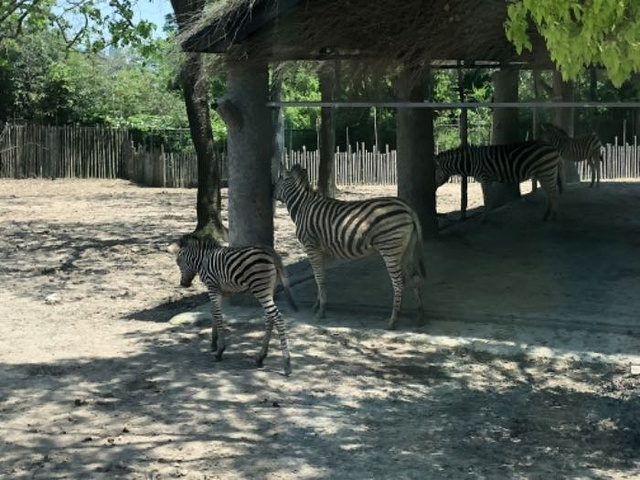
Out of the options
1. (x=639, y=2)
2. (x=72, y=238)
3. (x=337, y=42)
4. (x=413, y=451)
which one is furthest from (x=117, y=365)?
(x=72, y=238)

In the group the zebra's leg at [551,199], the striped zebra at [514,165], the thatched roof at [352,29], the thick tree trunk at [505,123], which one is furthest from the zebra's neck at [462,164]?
the thatched roof at [352,29]

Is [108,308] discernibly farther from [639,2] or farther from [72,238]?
[639,2]

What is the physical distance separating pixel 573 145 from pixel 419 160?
519 cm

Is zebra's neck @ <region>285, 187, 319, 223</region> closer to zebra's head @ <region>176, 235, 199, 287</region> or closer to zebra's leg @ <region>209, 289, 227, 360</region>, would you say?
zebra's head @ <region>176, 235, 199, 287</region>

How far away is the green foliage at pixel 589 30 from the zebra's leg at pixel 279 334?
3.87 meters

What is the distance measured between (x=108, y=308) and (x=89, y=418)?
4375mm

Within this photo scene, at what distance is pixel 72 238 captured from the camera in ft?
55.0

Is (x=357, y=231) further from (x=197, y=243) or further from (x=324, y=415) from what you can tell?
(x=324, y=415)

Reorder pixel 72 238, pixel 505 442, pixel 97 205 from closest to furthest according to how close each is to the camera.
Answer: pixel 505 442 < pixel 72 238 < pixel 97 205


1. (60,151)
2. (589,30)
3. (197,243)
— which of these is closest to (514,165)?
(197,243)

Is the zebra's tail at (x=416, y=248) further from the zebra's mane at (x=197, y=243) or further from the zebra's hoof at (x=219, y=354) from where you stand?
the zebra's hoof at (x=219, y=354)

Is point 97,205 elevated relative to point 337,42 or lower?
lower

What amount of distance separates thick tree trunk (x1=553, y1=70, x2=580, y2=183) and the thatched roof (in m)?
5.99

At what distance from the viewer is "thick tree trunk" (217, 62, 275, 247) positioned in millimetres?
10195
